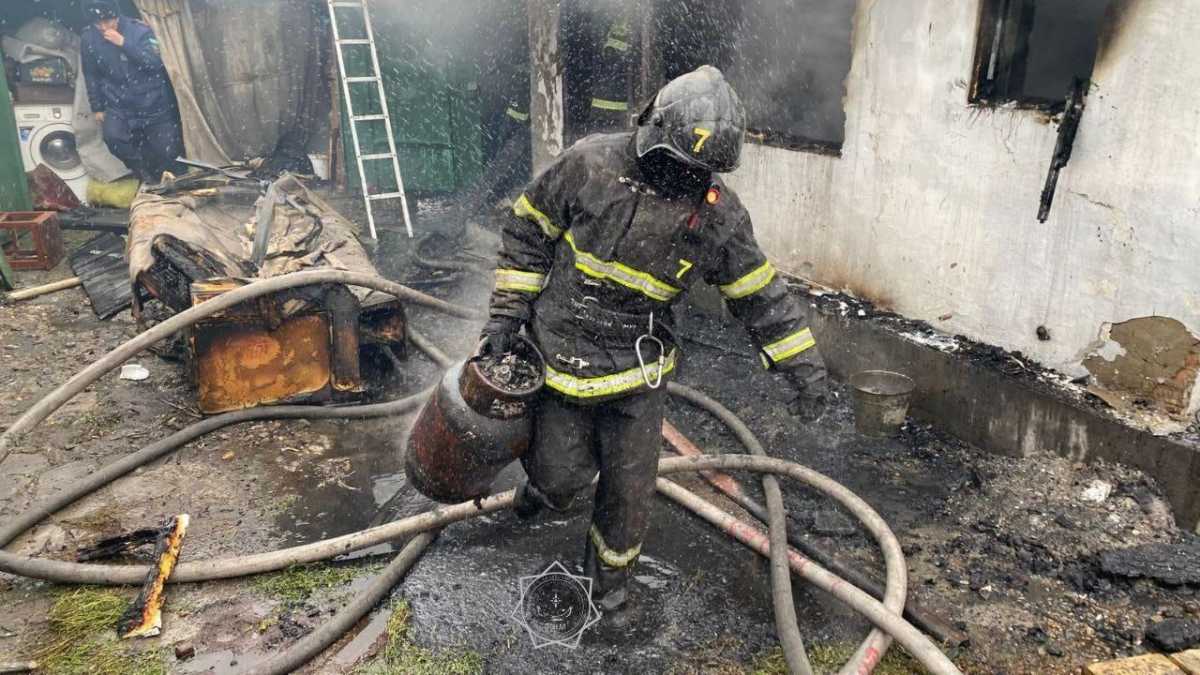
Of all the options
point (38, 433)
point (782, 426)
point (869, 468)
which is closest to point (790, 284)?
point (782, 426)

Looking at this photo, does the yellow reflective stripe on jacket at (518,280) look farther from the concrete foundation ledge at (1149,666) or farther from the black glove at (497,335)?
the concrete foundation ledge at (1149,666)

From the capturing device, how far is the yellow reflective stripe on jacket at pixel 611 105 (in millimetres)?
7523

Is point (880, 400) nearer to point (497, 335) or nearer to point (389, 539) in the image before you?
point (497, 335)

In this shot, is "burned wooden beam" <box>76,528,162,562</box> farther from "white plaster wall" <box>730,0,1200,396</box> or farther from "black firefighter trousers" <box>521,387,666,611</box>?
"white plaster wall" <box>730,0,1200,396</box>

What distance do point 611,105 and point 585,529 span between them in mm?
4661

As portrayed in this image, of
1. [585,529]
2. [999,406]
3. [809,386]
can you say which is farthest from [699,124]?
[999,406]

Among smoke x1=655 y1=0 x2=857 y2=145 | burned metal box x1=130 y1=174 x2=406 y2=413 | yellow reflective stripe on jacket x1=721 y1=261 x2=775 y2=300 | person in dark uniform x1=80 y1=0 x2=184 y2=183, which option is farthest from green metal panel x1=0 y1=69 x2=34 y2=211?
yellow reflective stripe on jacket x1=721 y1=261 x2=775 y2=300

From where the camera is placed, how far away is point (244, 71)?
1148cm

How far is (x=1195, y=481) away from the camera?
3.85m

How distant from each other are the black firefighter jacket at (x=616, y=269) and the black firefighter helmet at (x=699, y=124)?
0.21m

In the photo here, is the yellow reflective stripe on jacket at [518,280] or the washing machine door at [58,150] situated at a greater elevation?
the yellow reflective stripe on jacket at [518,280]

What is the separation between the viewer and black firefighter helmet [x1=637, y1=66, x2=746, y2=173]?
2.86 m

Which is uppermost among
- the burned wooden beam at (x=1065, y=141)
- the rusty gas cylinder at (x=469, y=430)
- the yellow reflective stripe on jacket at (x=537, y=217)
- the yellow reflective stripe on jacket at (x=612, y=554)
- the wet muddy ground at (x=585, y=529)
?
the burned wooden beam at (x=1065, y=141)

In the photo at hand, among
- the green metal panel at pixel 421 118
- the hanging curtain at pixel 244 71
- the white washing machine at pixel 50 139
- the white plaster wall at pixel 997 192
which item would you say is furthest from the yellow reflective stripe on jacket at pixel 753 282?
the white washing machine at pixel 50 139
